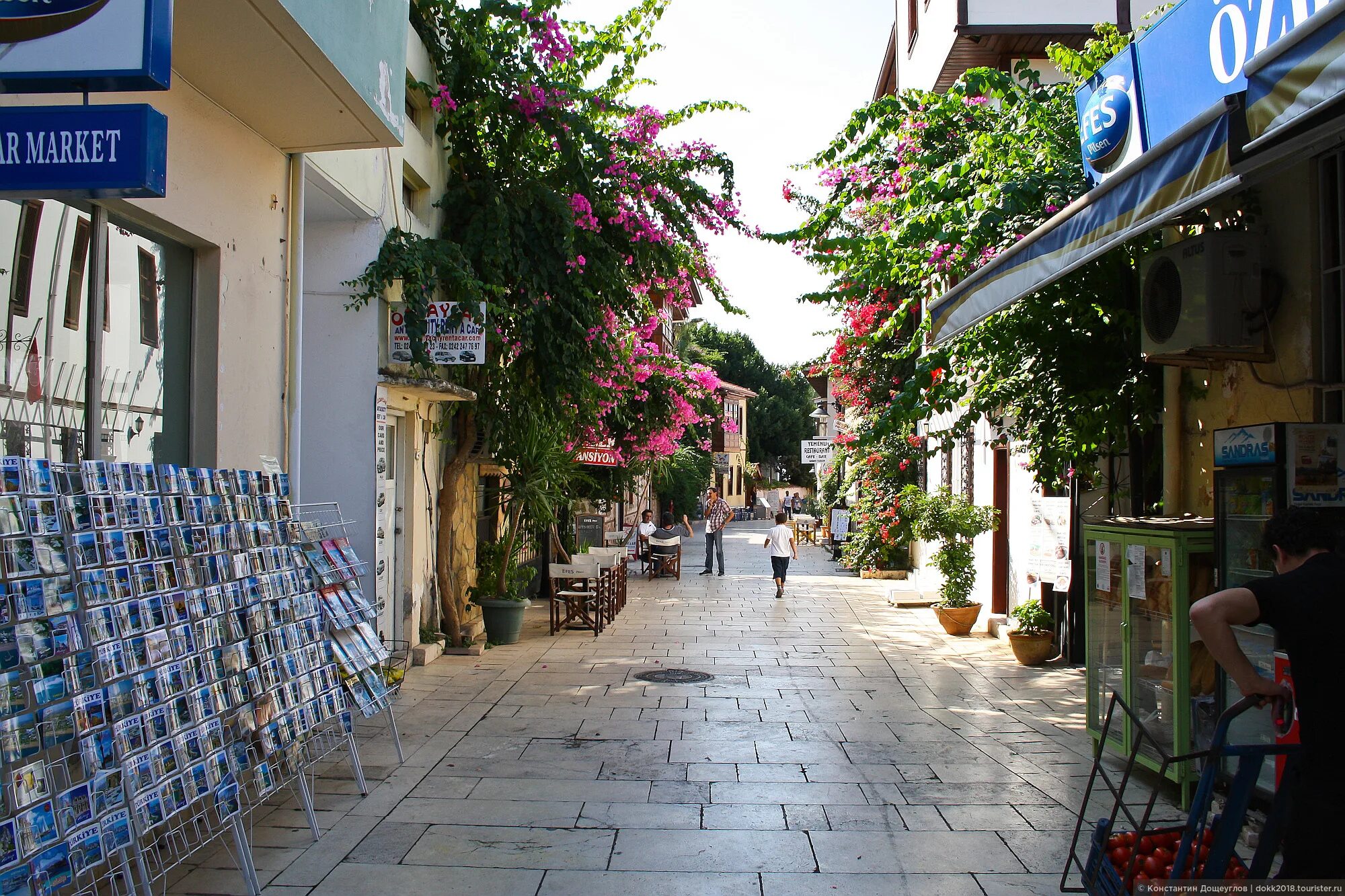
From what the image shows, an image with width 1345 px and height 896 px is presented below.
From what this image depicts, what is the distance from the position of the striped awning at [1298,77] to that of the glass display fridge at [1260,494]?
84.0 inches

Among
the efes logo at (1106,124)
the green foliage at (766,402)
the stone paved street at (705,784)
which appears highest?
the green foliage at (766,402)

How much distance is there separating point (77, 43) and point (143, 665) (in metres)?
2.35

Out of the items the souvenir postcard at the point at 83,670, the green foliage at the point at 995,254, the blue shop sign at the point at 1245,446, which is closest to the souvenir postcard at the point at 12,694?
the souvenir postcard at the point at 83,670

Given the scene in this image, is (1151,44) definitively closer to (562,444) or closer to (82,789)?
(82,789)

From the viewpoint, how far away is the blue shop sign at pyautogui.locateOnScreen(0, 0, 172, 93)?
11.6 ft

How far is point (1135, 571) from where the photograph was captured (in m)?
6.15

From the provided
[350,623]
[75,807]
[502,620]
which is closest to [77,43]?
[75,807]

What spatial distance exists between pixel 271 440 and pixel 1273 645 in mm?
6507

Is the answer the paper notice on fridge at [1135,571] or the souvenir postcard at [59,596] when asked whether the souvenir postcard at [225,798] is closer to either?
the souvenir postcard at [59,596]

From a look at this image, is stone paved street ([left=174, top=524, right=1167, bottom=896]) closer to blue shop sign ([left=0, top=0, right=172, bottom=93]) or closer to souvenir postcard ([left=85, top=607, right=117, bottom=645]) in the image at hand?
souvenir postcard ([left=85, top=607, right=117, bottom=645])

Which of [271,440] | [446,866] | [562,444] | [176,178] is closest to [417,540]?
[562,444]

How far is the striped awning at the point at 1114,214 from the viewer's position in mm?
3971

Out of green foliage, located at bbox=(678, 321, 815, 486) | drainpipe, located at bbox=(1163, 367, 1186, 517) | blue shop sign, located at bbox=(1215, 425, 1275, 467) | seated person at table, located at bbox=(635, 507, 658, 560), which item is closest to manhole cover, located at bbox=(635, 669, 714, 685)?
drainpipe, located at bbox=(1163, 367, 1186, 517)

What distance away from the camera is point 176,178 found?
586cm
